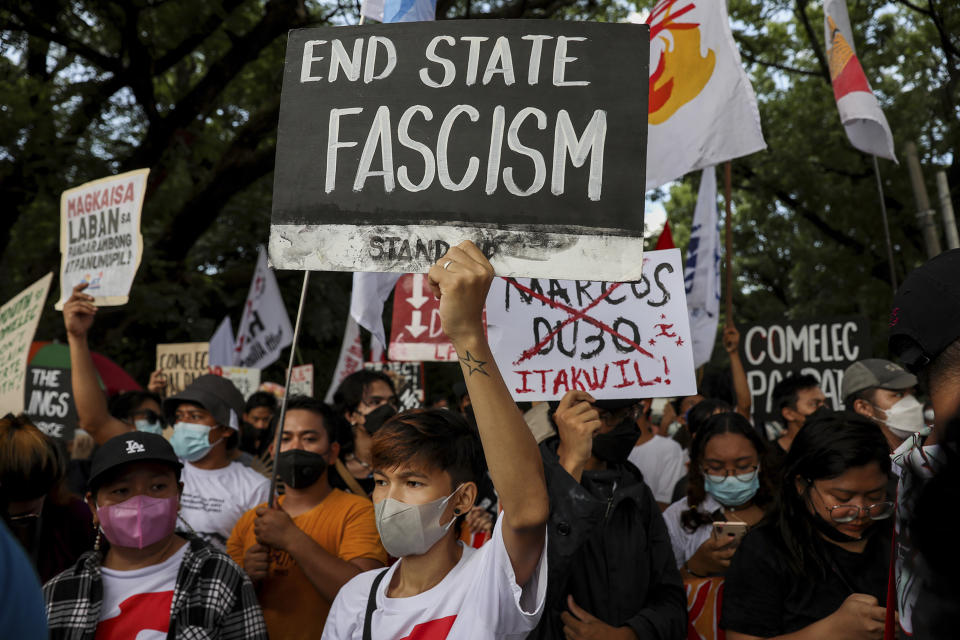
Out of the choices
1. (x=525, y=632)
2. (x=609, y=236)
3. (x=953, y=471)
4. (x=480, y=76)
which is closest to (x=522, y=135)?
(x=480, y=76)

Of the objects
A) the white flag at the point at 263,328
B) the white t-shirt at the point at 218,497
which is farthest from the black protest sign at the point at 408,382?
the white t-shirt at the point at 218,497

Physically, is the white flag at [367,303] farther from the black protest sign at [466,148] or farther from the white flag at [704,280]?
the white flag at [704,280]

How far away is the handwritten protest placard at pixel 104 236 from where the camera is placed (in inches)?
210

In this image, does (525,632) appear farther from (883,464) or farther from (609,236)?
(883,464)

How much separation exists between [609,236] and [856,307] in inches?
717

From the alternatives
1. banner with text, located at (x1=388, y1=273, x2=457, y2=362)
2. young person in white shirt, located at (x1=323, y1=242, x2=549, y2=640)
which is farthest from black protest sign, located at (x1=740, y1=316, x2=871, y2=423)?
young person in white shirt, located at (x1=323, y1=242, x2=549, y2=640)

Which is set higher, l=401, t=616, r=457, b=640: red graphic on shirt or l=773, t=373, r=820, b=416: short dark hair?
l=773, t=373, r=820, b=416: short dark hair

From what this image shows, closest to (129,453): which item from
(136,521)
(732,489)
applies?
(136,521)

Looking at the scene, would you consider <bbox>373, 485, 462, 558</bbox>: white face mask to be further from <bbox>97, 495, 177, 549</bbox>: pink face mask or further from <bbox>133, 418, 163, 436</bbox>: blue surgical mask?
<bbox>133, 418, 163, 436</bbox>: blue surgical mask

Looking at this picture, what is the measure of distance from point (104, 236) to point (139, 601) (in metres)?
→ 3.16

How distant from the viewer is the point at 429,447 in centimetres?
280

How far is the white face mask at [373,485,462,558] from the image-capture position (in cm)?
265

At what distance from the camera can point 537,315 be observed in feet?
11.4

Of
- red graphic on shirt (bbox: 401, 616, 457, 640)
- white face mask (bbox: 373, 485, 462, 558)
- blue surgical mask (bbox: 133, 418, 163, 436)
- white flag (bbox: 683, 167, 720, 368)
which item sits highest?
white flag (bbox: 683, 167, 720, 368)
